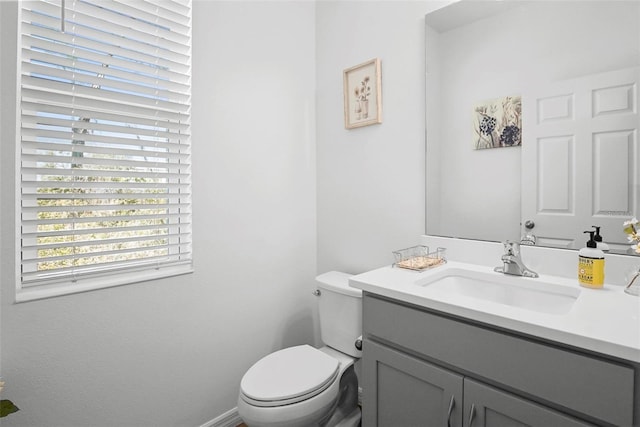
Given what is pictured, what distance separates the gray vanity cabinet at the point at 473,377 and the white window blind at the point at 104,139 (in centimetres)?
102

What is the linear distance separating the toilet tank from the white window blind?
72 centimetres

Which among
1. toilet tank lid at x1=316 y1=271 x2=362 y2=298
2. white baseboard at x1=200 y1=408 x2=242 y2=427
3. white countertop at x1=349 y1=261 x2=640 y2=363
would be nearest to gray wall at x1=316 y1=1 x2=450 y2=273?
toilet tank lid at x1=316 y1=271 x2=362 y2=298

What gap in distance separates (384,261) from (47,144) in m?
1.58

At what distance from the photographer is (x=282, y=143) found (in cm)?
193

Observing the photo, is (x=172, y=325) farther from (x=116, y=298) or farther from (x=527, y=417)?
(x=527, y=417)

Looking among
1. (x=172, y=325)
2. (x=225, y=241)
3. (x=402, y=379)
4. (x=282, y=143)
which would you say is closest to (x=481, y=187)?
(x=402, y=379)

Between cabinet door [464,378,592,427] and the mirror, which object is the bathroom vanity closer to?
cabinet door [464,378,592,427]

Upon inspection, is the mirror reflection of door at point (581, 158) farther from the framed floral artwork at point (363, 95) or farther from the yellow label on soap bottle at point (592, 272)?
the framed floral artwork at point (363, 95)

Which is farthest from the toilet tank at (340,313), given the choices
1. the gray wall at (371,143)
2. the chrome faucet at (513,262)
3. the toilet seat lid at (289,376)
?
the chrome faucet at (513,262)

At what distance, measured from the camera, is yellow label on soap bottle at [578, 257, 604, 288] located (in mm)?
1040

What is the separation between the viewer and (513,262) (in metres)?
1.21

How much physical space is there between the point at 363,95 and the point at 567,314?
54.7 inches

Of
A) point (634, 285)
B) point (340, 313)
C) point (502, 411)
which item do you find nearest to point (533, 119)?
point (634, 285)

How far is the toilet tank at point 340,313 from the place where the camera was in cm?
159
